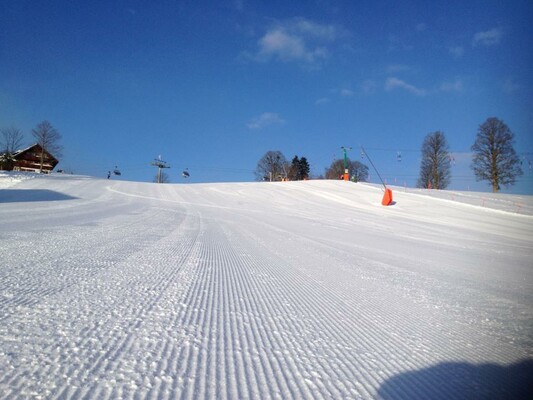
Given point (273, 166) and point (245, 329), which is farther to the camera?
point (273, 166)

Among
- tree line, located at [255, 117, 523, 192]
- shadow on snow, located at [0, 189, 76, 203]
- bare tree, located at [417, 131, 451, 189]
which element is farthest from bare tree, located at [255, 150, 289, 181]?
shadow on snow, located at [0, 189, 76, 203]

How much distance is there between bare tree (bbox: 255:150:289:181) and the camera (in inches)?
3155

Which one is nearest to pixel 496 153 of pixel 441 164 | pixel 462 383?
pixel 441 164

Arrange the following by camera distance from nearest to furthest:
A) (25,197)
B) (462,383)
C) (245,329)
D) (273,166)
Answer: (462,383)
(245,329)
(25,197)
(273,166)

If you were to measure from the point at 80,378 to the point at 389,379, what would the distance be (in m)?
1.20

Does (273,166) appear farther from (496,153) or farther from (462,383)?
(462,383)

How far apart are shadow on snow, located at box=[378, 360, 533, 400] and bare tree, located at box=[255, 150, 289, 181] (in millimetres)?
78107

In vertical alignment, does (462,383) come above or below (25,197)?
below

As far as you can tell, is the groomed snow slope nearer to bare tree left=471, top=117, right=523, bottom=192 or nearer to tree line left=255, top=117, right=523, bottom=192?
tree line left=255, top=117, right=523, bottom=192

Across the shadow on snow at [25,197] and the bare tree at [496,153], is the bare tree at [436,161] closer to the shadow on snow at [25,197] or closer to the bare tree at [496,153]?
the bare tree at [496,153]

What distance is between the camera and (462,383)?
3.80 ft

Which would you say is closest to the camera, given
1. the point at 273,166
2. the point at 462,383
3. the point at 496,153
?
the point at 462,383

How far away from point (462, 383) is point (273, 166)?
264 ft

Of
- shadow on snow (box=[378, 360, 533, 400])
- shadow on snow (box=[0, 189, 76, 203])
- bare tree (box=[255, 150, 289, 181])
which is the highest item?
bare tree (box=[255, 150, 289, 181])
